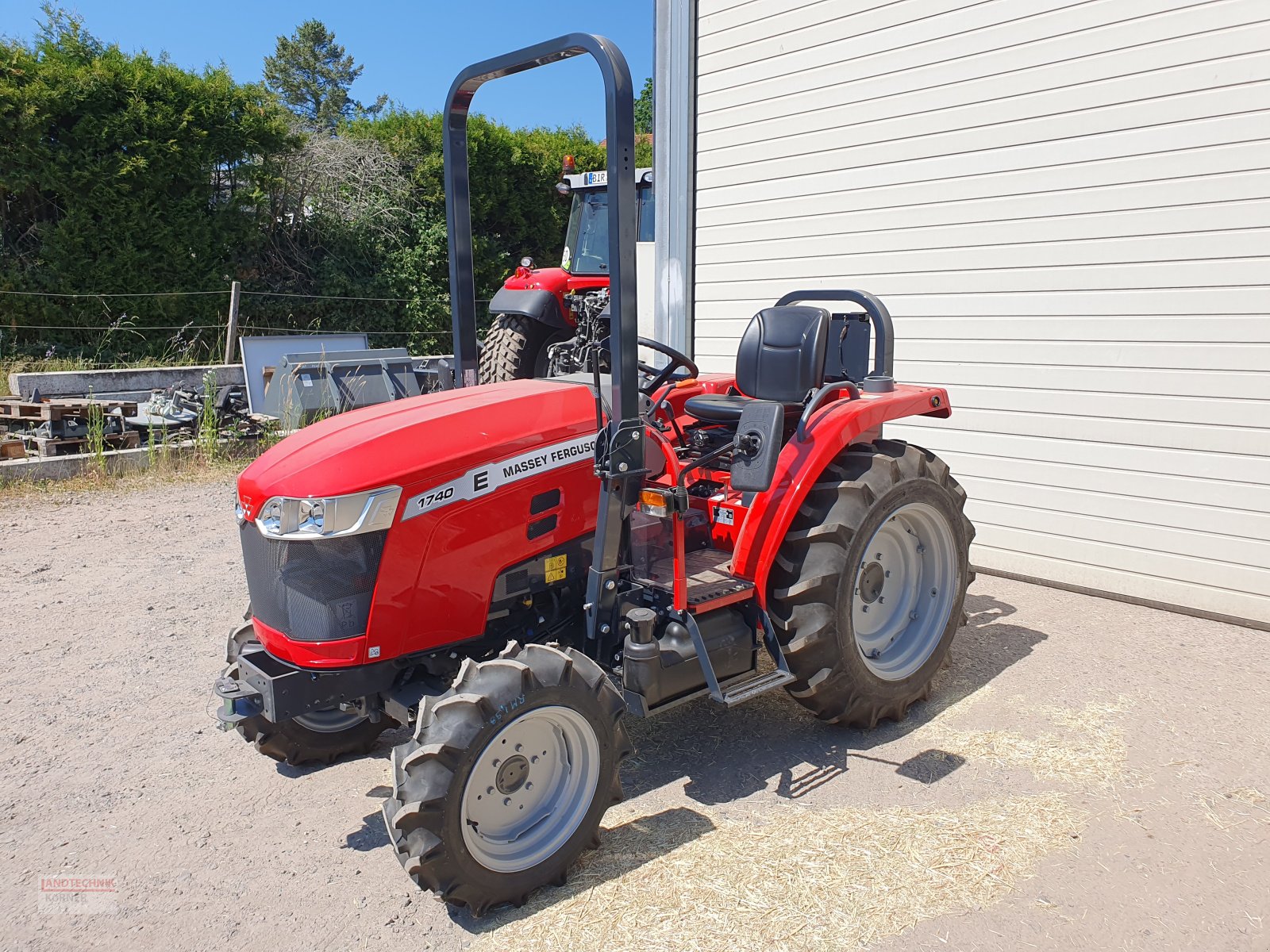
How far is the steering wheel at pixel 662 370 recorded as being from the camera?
10.9ft

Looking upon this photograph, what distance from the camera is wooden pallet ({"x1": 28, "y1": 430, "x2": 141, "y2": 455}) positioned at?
7.38 meters

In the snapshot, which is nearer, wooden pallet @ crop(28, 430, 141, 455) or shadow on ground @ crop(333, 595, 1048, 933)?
shadow on ground @ crop(333, 595, 1048, 933)

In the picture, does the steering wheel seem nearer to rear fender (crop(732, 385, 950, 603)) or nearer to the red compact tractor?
the red compact tractor

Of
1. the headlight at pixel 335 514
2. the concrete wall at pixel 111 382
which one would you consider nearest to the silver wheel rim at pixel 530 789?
the headlight at pixel 335 514

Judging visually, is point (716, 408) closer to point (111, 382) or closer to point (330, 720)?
point (330, 720)

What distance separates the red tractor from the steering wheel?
335cm

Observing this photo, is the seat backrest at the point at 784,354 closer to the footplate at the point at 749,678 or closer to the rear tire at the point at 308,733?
the footplate at the point at 749,678

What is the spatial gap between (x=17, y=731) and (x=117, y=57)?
1030 cm

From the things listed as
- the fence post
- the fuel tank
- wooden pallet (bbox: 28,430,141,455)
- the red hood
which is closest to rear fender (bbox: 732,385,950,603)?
the fuel tank

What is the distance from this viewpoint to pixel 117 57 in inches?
436

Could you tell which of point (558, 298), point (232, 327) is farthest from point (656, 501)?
point (232, 327)

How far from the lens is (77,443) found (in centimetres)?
764

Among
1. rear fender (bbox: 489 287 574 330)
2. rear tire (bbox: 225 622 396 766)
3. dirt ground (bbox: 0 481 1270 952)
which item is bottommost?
dirt ground (bbox: 0 481 1270 952)

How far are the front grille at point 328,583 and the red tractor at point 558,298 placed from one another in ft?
14.2
